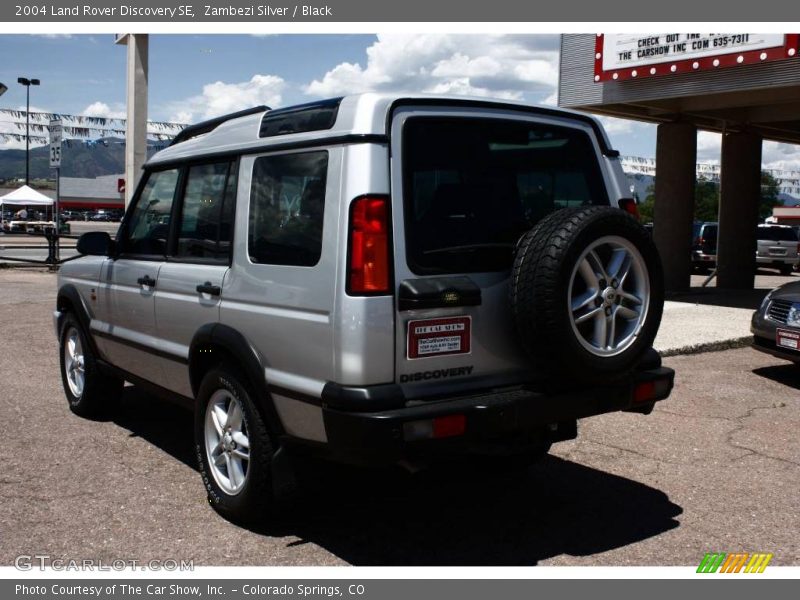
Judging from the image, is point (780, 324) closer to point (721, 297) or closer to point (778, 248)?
point (721, 297)

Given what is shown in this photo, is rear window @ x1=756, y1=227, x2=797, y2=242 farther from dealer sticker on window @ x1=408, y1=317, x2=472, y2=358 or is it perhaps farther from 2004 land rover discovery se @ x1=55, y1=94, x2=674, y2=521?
dealer sticker on window @ x1=408, y1=317, x2=472, y2=358

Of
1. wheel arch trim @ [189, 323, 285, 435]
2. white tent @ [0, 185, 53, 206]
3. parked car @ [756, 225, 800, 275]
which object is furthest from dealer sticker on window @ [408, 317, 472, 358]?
white tent @ [0, 185, 53, 206]

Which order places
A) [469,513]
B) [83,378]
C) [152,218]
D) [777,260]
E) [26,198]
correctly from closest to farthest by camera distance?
1. [469,513]
2. [152,218]
3. [83,378]
4. [777,260]
5. [26,198]

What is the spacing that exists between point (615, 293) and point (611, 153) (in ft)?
3.33

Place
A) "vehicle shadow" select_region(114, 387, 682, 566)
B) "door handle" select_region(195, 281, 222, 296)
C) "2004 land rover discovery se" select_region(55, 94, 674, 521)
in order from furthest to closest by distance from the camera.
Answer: "door handle" select_region(195, 281, 222, 296), "vehicle shadow" select_region(114, 387, 682, 566), "2004 land rover discovery se" select_region(55, 94, 674, 521)

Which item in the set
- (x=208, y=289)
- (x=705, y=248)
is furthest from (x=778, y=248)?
(x=208, y=289)

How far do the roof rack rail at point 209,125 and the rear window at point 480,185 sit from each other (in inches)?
42.7

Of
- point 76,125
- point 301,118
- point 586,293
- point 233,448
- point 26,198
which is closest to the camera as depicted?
point 586,293

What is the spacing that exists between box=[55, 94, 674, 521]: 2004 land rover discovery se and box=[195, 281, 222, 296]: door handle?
0.04 ft

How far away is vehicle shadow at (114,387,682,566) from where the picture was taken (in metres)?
4.02

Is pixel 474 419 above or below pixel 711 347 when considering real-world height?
above

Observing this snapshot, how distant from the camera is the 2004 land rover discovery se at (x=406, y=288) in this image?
11.6 ft

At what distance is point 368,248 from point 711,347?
7.46 metres

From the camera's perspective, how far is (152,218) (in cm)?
527
